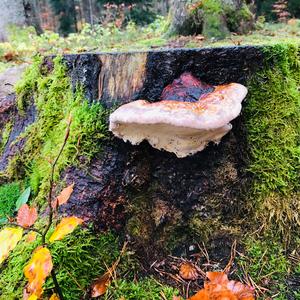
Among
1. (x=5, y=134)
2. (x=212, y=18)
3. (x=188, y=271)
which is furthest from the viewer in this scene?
(x=212, y=18)

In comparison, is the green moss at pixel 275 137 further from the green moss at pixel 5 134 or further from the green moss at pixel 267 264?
the green moss at pixel 5 134

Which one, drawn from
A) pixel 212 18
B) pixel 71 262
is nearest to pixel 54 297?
pixel 71 262

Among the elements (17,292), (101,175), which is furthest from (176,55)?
(17,292)

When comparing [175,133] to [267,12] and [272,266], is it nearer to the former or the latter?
[272,266]

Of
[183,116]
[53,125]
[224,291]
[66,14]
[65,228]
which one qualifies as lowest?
[66,14]

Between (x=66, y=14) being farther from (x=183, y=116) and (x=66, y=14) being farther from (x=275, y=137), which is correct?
(x=183, y=116)
